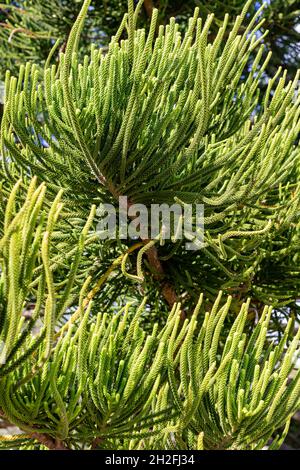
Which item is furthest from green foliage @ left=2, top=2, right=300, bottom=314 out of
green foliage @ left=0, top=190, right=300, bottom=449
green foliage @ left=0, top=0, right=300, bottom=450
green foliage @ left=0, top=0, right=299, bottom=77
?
green foliage @ left=0, top=0, right=299, bottom=77

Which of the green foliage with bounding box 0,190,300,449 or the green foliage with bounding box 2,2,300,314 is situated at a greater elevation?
the green foliage with bounding box 2,2,300,314

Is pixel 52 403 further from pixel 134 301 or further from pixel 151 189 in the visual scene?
pixel 134 301

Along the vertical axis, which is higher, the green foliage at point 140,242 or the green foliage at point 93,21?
the green foliage at point 93,21

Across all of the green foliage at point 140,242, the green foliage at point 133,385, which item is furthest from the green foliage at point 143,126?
the green foliage at point 133,385

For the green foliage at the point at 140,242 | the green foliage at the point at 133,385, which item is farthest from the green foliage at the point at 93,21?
the green foliage at the point at 133,385

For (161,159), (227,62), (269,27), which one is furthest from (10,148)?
(269,27)

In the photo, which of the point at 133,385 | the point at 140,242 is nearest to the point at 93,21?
the point at 140,242

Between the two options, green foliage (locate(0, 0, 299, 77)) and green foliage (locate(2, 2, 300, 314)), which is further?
→ green foliage (locate(0, 0, 299, 77))

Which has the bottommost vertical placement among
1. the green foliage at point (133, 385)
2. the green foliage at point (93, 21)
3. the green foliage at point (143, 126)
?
the green foliage at point (133, 385)

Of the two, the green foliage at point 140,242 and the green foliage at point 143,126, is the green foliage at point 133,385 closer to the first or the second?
the green foliage at point 140,242

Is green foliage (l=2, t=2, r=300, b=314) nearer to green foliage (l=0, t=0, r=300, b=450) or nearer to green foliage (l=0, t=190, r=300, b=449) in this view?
green foliage (l=0, t=0, r=300, b=450)

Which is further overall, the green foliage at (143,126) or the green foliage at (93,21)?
the green foliage at (93,21)
